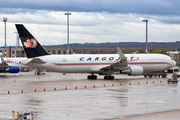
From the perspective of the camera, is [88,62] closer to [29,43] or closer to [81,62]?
[81,62]

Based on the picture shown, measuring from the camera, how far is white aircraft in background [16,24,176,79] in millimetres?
43531

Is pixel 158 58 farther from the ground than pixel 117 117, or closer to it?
farther from the ground

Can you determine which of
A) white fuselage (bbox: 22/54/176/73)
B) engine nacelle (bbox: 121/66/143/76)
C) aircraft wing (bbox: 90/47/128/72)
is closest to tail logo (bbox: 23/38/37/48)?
white fuselage (bbox: 22/54/176/73)

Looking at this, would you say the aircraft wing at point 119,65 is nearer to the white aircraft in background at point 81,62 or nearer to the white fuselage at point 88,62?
the white aircraft in background at point 81,62

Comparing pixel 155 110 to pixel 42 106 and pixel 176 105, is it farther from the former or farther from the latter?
pixel 42 106

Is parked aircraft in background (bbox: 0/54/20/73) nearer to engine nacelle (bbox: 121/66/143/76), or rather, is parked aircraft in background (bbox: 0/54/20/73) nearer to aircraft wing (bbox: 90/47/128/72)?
aircraft wing (bbox: 90/47/128/72)

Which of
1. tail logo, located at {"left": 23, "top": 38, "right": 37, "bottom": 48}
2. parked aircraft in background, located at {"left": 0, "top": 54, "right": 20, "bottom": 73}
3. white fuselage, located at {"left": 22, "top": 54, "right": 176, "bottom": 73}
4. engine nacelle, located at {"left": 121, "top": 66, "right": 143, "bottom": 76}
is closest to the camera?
engine nacelle, located at {"left": 121, "top": 66, "right": 143, "bottom": 76}

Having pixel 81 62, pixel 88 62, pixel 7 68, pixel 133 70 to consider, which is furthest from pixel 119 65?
pixel 7 68

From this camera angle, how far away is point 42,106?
19.4 meters

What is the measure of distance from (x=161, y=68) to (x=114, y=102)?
1150 inches

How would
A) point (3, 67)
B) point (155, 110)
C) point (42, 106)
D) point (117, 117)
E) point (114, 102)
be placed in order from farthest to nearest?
1. point (3, 67)
2. point (114, 102)
3. point (42, 106)
4. point (155, 110)
5. point (117, 117)

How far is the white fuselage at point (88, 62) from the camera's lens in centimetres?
4434

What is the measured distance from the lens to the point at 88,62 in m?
45.5

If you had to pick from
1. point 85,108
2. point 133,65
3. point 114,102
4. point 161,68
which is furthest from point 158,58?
point 85,108
